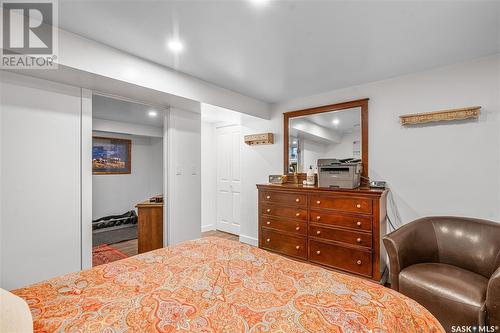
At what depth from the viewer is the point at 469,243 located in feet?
6.82

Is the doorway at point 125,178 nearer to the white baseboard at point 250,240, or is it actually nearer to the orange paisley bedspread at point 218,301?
the orange paisley bedspread at point 218,301

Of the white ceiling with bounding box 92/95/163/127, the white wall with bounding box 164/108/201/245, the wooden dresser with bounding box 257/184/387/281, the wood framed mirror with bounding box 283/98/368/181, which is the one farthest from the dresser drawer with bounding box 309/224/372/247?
the white ceiling with bounding box 92/95/163/127

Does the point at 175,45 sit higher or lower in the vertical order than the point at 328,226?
higher

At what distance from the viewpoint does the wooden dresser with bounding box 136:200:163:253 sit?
3.14 metres

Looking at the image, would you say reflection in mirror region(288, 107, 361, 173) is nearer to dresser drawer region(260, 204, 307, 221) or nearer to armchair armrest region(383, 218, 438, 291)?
dresser drawer region(260, 204, 307, 221)

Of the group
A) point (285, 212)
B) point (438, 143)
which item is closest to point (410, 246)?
point (438, 143)

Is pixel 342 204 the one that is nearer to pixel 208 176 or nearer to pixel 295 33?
pixel 295 33

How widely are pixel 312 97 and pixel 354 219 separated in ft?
6.52

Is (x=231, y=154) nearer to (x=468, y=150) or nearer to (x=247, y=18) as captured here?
(x=247, y=18)

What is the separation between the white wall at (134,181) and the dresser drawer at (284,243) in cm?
170

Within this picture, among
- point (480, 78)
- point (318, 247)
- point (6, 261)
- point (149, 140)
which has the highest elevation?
point (480, 78)

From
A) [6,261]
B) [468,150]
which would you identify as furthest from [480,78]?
[6,261]

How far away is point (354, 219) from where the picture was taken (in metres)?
A: 2.75

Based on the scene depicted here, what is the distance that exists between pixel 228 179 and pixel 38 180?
322 centimetres
